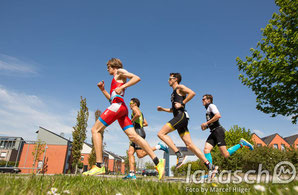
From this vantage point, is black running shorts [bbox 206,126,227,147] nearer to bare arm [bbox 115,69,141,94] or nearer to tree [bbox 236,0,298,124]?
bare arm [bbox 115,69,141,94]

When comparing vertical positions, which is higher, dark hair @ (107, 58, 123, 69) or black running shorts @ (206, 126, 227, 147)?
dark hair @ (107, 58, 123, 69)

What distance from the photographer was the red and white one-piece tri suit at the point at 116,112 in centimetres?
380

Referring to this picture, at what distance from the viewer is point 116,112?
12.6 ft

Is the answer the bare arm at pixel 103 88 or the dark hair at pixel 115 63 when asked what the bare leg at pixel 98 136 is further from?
the dark hair at pixel 115 63

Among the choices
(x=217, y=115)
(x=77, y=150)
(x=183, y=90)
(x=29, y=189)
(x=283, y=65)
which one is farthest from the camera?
A: (x=77, y=150)

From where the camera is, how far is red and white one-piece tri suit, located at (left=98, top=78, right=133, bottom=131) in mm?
3805

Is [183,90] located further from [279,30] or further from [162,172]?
[279,30]

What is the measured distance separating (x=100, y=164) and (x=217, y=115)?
11.4 ft

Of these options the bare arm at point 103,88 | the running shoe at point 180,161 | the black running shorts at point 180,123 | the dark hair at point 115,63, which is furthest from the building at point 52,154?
the black running shorts at point 180,123

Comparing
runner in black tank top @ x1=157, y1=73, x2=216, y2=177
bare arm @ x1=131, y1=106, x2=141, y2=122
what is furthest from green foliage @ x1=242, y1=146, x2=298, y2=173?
bare arm @ x1=131, y1=106, x2=141, y2=122

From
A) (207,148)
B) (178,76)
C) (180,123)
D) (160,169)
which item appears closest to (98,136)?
(160,169)

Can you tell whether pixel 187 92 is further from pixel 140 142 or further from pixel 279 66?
pixel 279 66

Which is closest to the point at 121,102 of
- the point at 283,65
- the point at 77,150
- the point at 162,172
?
the point at 162,172

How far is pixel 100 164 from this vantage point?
12.5 feet
